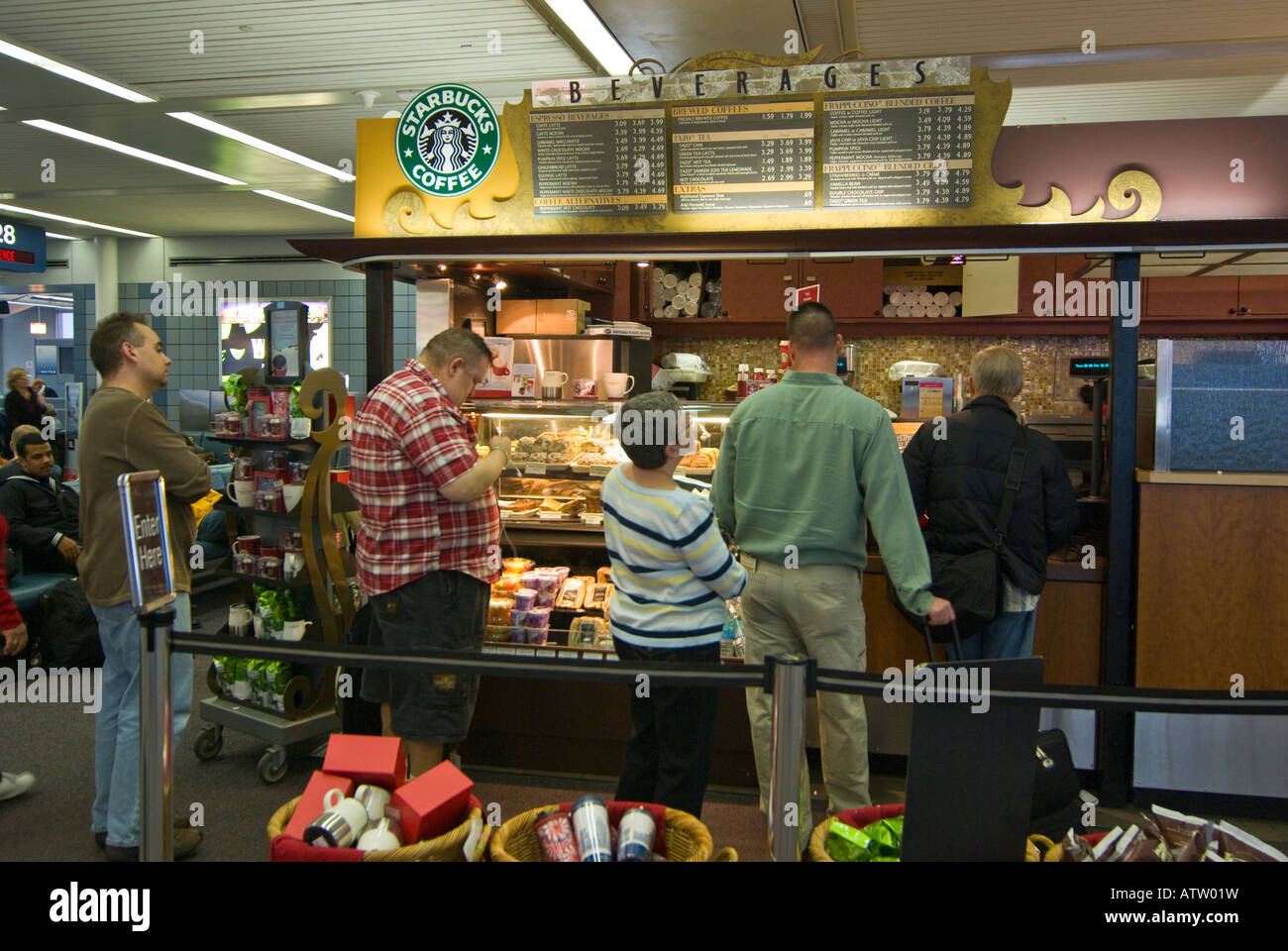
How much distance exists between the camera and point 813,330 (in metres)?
3.42

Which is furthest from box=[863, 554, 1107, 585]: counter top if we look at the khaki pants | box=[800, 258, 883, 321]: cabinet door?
box=[800, 258, 883, 321]: cabinet door

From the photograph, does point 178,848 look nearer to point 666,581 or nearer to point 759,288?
point 666,581

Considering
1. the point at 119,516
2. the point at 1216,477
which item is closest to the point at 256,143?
the point at 119,516

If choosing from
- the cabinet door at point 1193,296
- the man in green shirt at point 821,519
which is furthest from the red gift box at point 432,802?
the cabinet door at point 1193,296

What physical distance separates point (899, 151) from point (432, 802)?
3.30m

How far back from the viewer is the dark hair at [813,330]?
3.43 m

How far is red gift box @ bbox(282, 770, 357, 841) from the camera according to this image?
2172 mm

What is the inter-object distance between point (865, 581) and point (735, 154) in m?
2.00

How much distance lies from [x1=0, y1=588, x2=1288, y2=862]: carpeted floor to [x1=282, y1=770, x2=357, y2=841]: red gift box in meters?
1.55

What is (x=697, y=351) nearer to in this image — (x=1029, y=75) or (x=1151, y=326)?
(x=1029, y=75)

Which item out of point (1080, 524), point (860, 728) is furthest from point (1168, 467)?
point (860, 728)

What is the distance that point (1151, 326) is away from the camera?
791cm

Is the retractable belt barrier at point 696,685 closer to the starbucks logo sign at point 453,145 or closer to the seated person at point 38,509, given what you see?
the starbucks logo sign at point 453,145

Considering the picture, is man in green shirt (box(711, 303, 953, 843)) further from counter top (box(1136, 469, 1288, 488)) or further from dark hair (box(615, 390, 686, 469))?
counter top (box(1136, 469, 1288, 488))
